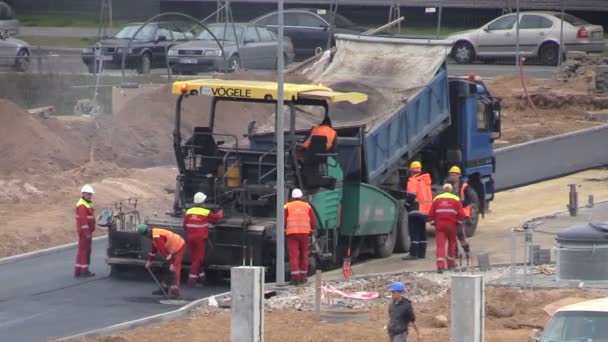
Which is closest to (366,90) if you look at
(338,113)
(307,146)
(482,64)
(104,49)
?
(338,113)

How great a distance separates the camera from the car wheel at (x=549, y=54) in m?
40.9

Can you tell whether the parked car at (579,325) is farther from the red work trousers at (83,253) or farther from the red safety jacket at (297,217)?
the red work trousers at (83,253)

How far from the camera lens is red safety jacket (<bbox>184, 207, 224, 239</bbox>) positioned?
18.4 metres

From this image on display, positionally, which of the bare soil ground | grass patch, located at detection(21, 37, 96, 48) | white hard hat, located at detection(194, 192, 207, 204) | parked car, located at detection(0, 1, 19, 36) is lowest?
the bare soil ground

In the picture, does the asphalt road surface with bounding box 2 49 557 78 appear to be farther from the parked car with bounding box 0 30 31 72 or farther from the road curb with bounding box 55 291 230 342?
the road curb with bounding box 55 291 230 342

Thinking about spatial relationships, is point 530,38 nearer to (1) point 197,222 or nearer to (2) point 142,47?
(2) point 142,47

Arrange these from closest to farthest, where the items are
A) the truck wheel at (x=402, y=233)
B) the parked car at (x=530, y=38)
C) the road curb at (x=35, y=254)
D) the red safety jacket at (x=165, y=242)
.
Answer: the red safety jacket at (x=165, y=242) → the road curb at (x=35, y=254) → the truck wheel at (x=402, y=233) → the parked car at (x=530, y=38)

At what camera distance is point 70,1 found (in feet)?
174

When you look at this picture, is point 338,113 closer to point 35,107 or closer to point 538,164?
point 538,164

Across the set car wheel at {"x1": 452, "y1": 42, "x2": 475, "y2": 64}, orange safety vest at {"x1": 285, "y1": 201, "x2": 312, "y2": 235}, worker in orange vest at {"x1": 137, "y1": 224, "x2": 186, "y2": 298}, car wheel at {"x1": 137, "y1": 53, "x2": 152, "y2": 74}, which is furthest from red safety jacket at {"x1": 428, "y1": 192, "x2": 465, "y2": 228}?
car wheel at {"x1": 452, "y1": 42, "x2": 475, "y2": 64}

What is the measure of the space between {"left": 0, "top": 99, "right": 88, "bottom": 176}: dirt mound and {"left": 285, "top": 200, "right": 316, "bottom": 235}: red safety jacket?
10.7 m

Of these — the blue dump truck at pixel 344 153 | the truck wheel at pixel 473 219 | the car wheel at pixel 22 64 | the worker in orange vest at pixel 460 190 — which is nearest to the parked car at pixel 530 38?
the car wheel at pixel 22 64

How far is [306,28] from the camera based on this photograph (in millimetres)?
41938

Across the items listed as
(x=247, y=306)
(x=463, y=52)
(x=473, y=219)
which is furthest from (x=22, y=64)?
(x=247, y=306)
